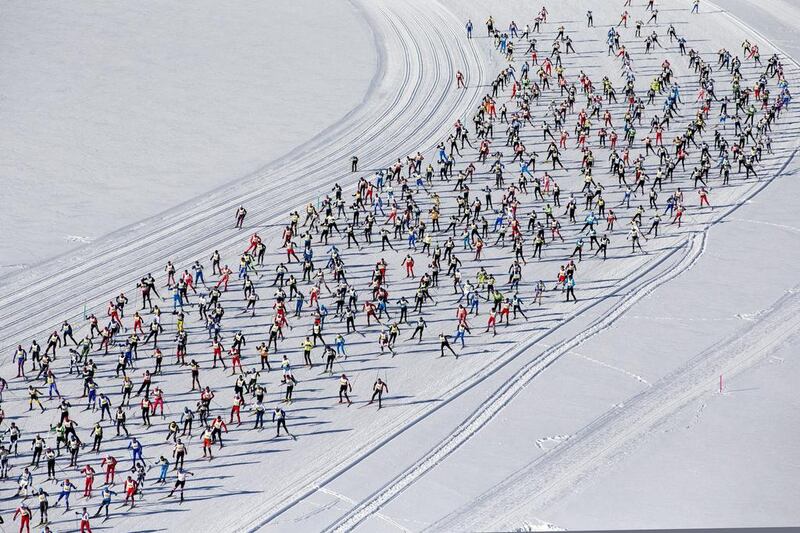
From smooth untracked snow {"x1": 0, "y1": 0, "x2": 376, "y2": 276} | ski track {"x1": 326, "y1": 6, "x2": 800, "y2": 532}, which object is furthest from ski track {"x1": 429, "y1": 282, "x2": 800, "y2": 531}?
smooth untracked snow {"x1": 0, "y1": 0, "x2": 376, "y2": 276}

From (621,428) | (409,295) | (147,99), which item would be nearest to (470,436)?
(621,428)

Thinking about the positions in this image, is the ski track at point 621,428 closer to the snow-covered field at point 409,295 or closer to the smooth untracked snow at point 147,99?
the snow-covered field at point 409,295

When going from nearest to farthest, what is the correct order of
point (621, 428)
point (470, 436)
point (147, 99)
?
point (470, 436)
point (621, 428)
point (147, 99)

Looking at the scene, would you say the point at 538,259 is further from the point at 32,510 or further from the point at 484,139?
the point at 32,510

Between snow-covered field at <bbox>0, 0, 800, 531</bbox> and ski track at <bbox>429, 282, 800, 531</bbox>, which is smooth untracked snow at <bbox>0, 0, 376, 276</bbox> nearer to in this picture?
snow-covered field at <bbox>0, 0, 800, 531</bbox>

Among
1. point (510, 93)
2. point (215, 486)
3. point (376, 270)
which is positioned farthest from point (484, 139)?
point (215, 486)

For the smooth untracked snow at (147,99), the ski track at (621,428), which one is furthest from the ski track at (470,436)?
the smooth untracked snow at (147,99)

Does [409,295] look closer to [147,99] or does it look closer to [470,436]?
[470,436]

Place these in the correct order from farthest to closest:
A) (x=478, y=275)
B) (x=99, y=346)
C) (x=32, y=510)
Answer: (x=478, y=275), (x=99, y=346), (x=32, y=510)
